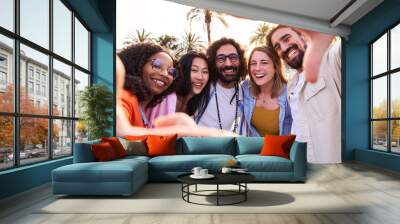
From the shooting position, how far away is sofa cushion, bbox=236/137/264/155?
22.5ft

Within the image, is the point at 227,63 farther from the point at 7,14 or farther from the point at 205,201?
the point at 7,14

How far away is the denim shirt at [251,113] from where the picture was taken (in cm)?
899

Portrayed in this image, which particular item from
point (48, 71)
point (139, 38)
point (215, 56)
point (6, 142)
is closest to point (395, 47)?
point (215, 56)

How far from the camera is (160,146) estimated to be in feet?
22.1

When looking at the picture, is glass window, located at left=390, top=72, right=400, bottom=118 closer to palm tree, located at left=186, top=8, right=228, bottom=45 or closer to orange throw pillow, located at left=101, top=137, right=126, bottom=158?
palm tree, located at left=186, top=8, right=228, bottom=45

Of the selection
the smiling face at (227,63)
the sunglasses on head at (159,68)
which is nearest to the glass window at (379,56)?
the smiling face at (227,63)

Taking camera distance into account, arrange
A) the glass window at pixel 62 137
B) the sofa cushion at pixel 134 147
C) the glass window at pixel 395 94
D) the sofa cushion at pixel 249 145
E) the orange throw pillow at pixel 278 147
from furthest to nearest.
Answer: the glass window at pixel 395 94 → the sofa cushion at pixel 249 145 → the sofa cushion at pixel 134 147 → the glass window at pixel 62 137 → the orange throw pillow at pixel 278 147

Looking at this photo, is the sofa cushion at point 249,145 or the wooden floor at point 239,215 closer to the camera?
the wooden floor at point 239,215

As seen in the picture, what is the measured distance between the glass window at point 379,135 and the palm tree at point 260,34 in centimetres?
331

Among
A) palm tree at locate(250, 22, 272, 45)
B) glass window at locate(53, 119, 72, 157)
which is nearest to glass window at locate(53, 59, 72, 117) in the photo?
glass window at locate(53, 119, 72, 157)

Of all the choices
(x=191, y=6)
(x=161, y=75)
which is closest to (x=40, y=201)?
(x=161, y=75)

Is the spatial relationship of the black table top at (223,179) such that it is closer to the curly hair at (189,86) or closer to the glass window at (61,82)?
the glass window at (61,82)

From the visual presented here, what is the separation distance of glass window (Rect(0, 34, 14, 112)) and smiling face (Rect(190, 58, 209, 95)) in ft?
15.3

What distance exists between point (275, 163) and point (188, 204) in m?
2.07
